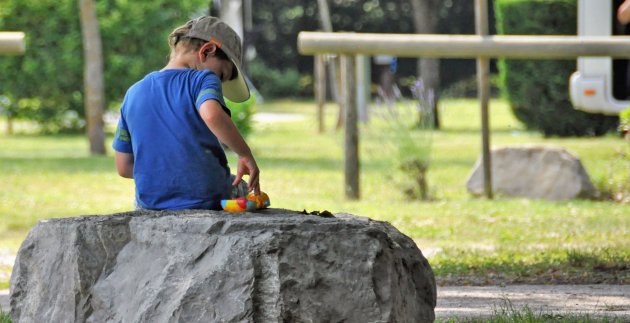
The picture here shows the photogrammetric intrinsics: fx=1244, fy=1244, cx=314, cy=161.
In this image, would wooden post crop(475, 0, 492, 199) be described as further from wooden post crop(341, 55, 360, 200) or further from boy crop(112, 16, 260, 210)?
boy crop(112, 16, 260, 210)

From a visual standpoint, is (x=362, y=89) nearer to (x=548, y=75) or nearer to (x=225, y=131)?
(x=548, y=75)

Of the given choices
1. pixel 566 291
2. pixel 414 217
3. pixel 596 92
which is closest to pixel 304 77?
pixel 596 92

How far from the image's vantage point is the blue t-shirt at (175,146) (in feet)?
15.8

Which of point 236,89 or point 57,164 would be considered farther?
point 57,164

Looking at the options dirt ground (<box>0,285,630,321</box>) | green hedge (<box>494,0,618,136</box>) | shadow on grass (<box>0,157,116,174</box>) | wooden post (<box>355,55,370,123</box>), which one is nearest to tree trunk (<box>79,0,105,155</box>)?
shadow on grass (<box>0,157,116,174</box>)

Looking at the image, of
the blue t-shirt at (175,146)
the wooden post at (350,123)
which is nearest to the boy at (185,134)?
the blue t-shirt at (175,146)

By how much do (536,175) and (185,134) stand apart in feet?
25.3

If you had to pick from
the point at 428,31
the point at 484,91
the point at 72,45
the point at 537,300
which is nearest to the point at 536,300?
the point at 537,300

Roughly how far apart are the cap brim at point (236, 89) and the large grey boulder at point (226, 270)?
0.78 meters

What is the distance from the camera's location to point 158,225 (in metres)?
4.46

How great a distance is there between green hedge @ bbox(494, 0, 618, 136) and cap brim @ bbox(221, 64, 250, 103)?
528 inches

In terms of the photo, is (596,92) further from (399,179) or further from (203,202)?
(203,202)

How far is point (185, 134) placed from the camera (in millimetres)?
4828

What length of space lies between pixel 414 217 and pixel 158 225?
6.20 m
